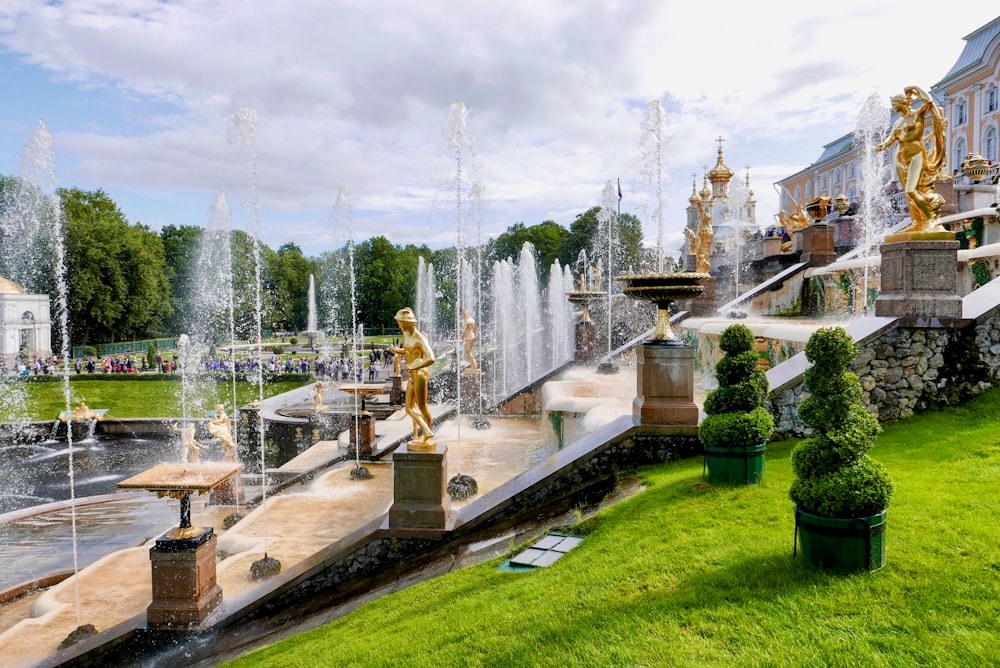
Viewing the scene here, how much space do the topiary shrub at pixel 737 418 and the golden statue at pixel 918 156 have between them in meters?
3.99

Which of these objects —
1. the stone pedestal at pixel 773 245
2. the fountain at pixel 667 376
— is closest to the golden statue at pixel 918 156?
the fountain at pixel 667 376

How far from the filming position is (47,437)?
2530 cm

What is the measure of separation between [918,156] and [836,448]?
6.98 m

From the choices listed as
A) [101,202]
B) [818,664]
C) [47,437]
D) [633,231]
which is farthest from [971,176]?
[101,202]

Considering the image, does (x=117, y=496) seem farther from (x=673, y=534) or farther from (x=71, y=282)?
(x=71, y=282)

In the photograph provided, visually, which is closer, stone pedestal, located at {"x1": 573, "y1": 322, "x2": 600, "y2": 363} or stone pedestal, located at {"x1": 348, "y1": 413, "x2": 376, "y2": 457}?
stone pedestal, located at {"x1": 348, "y1": 413, "x2": 376, "y2": 457}

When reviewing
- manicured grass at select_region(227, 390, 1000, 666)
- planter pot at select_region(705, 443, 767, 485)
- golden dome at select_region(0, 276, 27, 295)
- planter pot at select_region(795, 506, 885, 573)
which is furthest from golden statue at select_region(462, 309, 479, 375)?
golden dome at select_region(0, 276, 27, 295)

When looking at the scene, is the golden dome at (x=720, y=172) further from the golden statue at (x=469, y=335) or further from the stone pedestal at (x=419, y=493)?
the stone pedestal at (x=419, y=493)

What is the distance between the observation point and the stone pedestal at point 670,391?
27.7 ft

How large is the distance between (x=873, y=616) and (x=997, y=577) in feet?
3.37

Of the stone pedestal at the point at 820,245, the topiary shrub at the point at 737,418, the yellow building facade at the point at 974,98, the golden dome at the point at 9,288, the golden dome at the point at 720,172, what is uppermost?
the yellow building facade at the point at 974,98

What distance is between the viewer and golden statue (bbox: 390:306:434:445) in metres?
8.28

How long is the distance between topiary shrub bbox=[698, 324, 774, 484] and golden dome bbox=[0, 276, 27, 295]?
186 ft

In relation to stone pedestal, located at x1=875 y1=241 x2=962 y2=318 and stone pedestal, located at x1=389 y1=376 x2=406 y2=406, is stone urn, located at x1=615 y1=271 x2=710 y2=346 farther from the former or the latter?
stone pedestal, located at x1=389 y1=376 x2=406 y2=406
